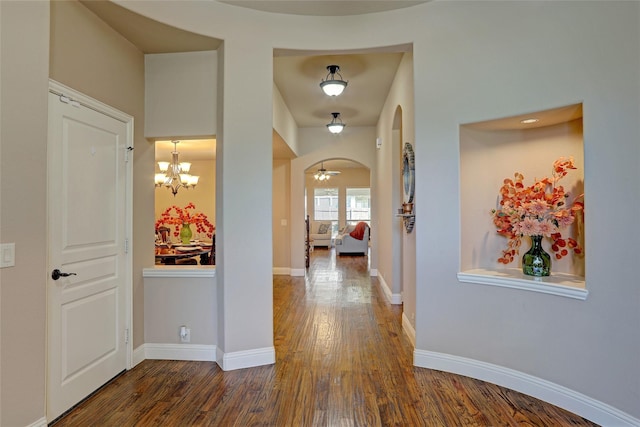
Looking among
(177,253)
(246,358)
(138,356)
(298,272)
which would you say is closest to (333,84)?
(246,358)

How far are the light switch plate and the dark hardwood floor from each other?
42.8 inches

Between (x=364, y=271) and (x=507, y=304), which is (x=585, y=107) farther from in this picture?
(x=364, y=271)

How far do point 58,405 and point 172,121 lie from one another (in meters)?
2.31

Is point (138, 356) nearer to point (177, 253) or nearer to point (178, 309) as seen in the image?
point (178, 309)

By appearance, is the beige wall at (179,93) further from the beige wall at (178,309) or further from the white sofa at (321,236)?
the white sofa at (321,236)

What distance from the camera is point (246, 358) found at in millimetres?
3156

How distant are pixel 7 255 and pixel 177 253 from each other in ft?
10.1

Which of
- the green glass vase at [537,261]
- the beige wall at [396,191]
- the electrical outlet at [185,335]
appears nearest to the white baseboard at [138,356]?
the electrical outlet at [185,335]

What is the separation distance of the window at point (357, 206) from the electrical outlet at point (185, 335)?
1097 cm

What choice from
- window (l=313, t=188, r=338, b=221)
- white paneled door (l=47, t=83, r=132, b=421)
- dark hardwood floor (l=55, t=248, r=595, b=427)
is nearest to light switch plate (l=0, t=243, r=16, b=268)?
white paneled door (l=47, t=83, r=132, b=421)

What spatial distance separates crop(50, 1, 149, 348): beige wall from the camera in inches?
95.9

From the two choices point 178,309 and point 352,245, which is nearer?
Result: point 178,309

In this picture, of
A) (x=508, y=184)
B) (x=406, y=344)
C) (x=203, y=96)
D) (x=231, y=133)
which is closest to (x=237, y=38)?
(x=203, y=96)

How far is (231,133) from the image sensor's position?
3.15m
